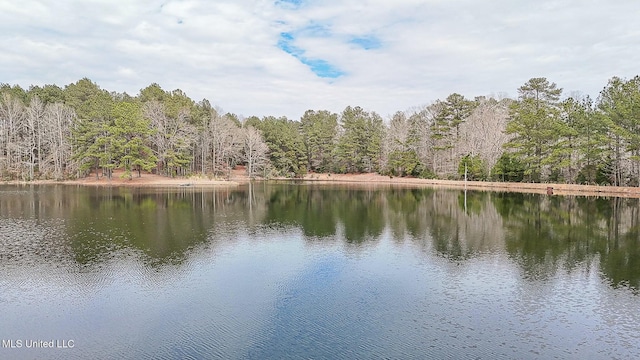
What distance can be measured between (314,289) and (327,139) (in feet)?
231

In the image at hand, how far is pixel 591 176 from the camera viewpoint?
143ft

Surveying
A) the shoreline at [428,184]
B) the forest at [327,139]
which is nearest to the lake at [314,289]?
the shoreline at [428,184]

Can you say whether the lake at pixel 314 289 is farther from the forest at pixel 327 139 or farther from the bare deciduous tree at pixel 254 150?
the bare deciduous tree at pixel 254 150

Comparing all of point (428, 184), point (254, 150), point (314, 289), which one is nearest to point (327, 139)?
point (254, 150)

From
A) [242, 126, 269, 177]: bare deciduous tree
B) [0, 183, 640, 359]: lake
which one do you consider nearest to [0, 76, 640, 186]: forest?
[242, 126, 269, 177]: bare deciduous tree

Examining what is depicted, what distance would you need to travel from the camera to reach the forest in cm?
4262

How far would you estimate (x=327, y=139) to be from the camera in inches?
3221

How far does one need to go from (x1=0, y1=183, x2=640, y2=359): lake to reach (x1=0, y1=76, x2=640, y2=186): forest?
867 inches

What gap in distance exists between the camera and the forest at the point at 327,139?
140 feet

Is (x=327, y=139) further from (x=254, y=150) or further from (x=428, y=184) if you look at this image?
(x=428, y=184)

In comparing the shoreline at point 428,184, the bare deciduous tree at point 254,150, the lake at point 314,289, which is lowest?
the lake at point 314,289

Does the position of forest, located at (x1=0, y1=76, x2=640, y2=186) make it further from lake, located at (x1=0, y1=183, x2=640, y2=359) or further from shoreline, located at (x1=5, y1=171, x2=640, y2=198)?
lake, located at (x1=0, y1=183, x2=640, y2=359)

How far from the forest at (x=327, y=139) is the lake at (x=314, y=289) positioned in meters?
22.0

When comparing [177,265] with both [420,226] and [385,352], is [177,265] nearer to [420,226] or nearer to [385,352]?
[385,352]
